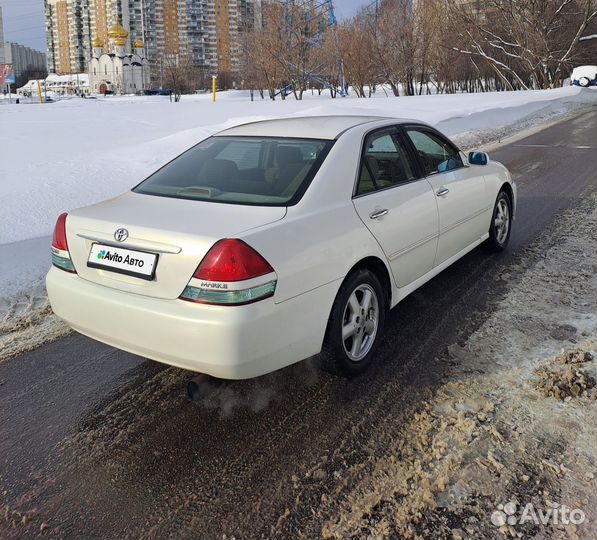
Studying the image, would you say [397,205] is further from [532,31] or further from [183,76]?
[183,76]

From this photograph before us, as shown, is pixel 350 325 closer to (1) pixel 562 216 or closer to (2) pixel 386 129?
(2) pixel 386 129

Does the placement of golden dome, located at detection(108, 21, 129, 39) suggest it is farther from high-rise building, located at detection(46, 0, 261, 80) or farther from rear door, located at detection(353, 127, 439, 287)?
rear door, located at detection(353, 127, 439, 287)

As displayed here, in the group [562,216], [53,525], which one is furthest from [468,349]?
[562,216]

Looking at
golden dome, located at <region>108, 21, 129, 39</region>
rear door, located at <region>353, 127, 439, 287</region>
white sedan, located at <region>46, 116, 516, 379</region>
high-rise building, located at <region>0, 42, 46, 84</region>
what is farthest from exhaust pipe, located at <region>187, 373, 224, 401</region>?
high-rise building, located at <region>0, 42, 46, 84</region>

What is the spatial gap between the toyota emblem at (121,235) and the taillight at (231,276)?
1.60ft

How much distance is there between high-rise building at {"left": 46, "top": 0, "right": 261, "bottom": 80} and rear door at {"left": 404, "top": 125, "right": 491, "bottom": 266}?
131 metres

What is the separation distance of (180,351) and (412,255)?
6.03 ft

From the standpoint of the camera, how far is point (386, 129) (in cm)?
412

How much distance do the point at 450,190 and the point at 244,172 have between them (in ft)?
5.79

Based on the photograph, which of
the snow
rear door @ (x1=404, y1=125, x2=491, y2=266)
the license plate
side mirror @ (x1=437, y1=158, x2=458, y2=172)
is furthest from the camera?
the snow

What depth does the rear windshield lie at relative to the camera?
10.9 ft

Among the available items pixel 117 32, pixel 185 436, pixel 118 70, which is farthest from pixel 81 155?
pixel 117 32

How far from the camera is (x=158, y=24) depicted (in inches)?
5256

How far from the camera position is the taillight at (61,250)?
329cm
